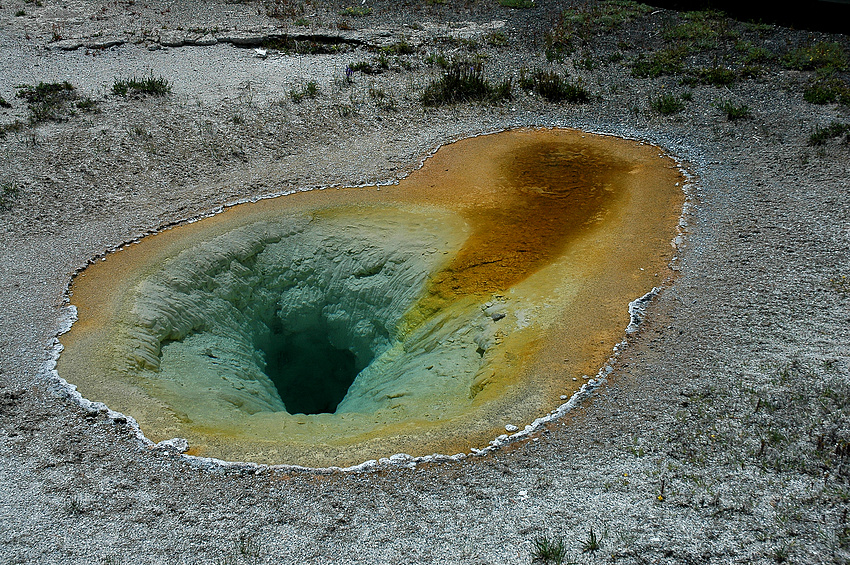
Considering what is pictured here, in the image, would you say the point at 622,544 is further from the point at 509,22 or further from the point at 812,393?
the point at 509,22

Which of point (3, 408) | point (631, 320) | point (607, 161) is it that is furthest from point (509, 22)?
point (3, 408)

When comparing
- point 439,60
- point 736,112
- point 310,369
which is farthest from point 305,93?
point 736,112

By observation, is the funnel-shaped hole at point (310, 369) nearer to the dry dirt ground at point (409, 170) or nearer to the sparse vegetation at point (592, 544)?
the dry dirt ground at point (409, 170)

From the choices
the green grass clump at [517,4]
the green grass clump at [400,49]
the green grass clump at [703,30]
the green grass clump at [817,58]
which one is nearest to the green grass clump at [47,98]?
the green grass clump at [400,49]

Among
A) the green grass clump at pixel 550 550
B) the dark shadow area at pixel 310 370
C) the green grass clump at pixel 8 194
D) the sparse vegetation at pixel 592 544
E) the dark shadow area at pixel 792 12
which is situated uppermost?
the dark shadow area at pixel 792 12

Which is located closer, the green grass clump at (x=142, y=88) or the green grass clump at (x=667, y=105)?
the green grass clump at (x=667, y=105)

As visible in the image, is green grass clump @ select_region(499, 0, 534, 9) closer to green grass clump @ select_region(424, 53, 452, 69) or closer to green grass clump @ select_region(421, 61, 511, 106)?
green grass clump @ select_region(424, 53, 452, 69)

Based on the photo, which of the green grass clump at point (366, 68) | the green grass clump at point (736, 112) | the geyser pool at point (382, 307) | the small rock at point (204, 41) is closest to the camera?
the geyser pool at point (382, 307)
